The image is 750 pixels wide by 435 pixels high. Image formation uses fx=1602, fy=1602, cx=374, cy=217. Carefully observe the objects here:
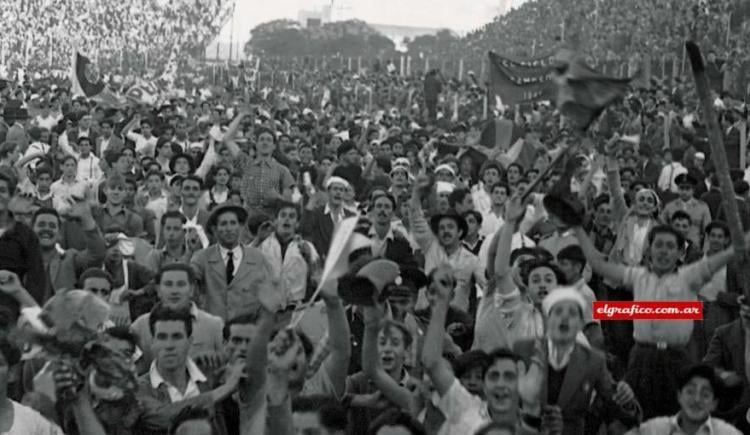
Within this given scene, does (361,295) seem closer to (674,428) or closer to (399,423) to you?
(399,423)

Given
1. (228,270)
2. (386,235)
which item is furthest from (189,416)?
(386,235)

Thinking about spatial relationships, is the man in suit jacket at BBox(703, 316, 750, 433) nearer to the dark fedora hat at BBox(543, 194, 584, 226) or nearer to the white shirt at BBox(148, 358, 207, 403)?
the dark fedora hat at BBox(543, 194, 584, 226)

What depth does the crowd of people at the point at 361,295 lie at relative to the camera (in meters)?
6.03

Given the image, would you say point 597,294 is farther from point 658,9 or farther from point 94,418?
point 658,9

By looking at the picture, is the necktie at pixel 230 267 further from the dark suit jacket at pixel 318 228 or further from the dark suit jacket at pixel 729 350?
the dark suit jacket at pixel 729 350

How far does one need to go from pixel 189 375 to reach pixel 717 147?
2570 millimetres

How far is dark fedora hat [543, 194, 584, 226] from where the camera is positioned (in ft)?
21.8

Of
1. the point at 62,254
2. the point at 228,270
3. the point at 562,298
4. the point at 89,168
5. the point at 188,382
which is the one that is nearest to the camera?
the point at 188,382

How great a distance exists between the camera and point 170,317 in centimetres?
707

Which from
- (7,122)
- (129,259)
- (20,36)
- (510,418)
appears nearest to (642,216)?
(129,259)

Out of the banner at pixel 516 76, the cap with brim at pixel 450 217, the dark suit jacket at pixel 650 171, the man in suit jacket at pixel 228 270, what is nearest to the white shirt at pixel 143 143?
the banner at pixel 516 76

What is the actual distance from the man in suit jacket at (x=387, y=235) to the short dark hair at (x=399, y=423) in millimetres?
3977

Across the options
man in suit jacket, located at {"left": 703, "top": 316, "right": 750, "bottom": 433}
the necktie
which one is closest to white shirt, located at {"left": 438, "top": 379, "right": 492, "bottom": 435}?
man in suit jacket, located at {"left": 703, "top": 316, "right": 750, "bottom": 433}

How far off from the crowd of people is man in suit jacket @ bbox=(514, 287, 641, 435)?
0.01 metres
